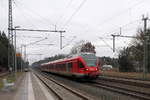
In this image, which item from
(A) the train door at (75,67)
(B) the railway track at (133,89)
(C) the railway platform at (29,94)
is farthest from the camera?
(A) the train door at (75,67)

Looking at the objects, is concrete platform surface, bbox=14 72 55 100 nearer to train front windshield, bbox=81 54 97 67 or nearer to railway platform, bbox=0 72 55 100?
railway platform, bbox=0 72 55 100

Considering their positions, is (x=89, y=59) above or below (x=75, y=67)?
above

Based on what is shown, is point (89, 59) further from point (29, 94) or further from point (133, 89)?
point (29, 94)

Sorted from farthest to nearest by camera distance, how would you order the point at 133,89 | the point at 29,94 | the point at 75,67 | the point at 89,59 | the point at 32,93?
the point at 75,67 < the point at 89,59 < the point at 133,89 < the point at 32,93 < the point at 29,94

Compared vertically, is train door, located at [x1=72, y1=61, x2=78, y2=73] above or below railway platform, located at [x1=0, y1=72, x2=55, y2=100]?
above

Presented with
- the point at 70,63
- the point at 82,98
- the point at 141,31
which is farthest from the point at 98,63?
the point at 141,31

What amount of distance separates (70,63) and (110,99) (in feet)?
46.6

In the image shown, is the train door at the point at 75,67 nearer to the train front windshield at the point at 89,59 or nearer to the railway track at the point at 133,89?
the train front windshield at the point at 89,59

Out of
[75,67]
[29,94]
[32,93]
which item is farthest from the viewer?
[75,67]

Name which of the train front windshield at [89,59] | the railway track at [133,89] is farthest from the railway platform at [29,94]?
the train front windshield at [89,59]

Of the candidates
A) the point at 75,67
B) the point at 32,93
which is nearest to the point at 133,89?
the point at 32,93

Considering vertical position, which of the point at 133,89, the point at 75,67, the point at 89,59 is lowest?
the point at 133,89

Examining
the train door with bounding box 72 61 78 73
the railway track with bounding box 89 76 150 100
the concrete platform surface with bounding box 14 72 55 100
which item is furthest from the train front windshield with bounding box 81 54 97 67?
the concrete platform surface with bounding box 14 72 55 100

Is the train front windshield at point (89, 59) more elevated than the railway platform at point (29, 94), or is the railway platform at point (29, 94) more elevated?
the train front windshield at point (89, 59)
